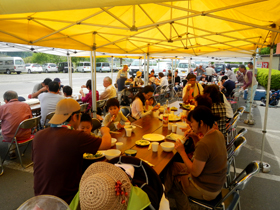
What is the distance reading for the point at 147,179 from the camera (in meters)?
1.54

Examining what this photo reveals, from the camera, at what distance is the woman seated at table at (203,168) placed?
6.59 ft

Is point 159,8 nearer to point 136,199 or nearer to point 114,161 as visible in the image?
point 114,161

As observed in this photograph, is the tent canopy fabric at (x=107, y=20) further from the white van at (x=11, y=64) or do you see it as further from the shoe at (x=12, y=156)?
the white van at (x=11, y=64)

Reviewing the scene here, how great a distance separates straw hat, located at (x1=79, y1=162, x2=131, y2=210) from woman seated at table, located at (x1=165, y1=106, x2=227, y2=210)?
1084 millimetres

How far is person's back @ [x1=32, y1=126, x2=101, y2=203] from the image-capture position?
66.7 inches

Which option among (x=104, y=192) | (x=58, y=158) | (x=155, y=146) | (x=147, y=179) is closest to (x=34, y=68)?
(x=155, y=146)

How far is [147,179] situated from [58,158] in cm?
74

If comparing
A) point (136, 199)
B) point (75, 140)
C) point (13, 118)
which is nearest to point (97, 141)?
point (75, 140)

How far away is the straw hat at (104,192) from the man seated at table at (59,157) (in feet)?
2.14

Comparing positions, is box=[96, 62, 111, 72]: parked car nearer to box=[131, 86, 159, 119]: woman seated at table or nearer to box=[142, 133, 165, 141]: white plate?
box=[131, 86, 159, 119]: woman seated at table

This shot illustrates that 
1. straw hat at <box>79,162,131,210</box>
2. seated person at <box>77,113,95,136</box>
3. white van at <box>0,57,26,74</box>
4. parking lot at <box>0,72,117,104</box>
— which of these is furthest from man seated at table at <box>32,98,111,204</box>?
white van at <box>0,57,26,74</box>

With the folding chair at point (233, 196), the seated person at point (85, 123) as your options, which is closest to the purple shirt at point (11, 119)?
the seated person at point (85, 123)

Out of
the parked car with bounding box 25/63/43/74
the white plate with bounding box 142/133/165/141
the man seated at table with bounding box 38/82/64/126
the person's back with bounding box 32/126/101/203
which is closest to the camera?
the person's back with bounding box 32/126/101/203

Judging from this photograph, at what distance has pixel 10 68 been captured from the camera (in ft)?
77.0
